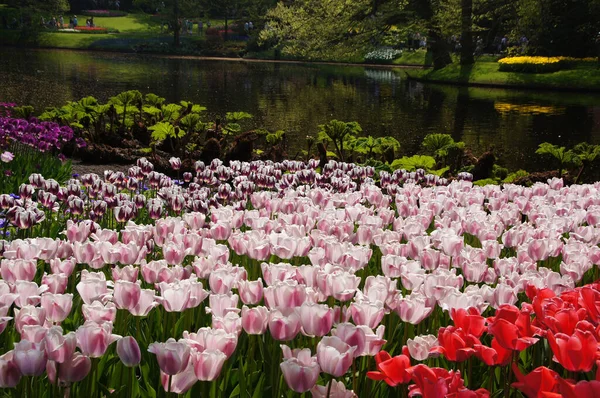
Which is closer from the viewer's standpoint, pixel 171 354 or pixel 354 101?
pixel 171 354

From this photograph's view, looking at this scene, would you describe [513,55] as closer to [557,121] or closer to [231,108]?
Answer: [557,121]

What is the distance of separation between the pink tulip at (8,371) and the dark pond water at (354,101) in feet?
45.1

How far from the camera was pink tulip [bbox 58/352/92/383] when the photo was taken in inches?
82.8

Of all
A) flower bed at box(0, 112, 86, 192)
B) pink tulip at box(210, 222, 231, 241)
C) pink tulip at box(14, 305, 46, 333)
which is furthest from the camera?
flower bed at box(0, 112, 86, 192)

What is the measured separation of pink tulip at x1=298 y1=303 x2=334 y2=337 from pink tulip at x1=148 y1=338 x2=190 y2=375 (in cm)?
47

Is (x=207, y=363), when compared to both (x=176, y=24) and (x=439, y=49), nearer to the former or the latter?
(x=439, y=49)

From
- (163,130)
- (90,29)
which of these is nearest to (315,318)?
(163,130)

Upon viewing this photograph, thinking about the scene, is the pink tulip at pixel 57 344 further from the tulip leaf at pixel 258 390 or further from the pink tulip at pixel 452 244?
the pink tulip at pixel 452 244

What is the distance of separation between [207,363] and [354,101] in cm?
2531

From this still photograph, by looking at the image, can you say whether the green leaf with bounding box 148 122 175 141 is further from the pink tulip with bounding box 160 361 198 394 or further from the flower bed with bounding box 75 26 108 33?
the flower bed with bounding box 75 26 108 33

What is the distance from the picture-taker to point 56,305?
2.50 meters

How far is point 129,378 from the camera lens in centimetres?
244

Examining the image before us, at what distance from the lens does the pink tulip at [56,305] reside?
8.20 feet

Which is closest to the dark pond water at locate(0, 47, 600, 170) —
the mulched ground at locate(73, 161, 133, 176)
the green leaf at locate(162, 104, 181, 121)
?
the green leaf at locate(162, 104, 181, 121)
